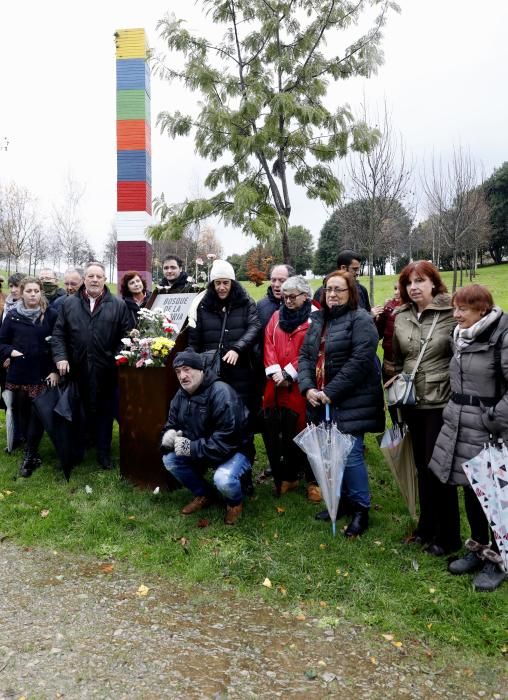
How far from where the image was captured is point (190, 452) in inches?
165

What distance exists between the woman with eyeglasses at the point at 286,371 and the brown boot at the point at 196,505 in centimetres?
69

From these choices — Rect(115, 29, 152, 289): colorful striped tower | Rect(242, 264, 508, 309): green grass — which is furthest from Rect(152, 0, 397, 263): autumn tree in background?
Rect(242, 264, 508, 309): green grass

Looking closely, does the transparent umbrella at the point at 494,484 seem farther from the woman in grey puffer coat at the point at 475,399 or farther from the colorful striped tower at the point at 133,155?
the colorful striped tower at the point at 133,155

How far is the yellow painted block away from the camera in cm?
1113

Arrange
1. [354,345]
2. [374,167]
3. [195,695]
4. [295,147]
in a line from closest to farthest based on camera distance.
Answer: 1. [195,695]
2. [354,345]
3. [295,147]
4. [374,167]

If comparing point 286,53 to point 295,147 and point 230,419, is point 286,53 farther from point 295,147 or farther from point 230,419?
point 230,419

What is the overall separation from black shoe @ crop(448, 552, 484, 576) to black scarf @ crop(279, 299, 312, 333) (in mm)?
2192

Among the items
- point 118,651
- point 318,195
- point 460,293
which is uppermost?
point 318,195

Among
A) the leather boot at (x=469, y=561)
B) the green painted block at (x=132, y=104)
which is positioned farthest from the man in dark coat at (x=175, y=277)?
the green painted block at (x=132, y=104)

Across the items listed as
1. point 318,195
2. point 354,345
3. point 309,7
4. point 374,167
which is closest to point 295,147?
point 318,195

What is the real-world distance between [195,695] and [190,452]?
6.24 feet

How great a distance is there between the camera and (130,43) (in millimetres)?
11281

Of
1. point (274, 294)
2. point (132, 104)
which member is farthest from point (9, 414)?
point (132, 104)

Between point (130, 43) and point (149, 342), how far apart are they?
912 centimetres
